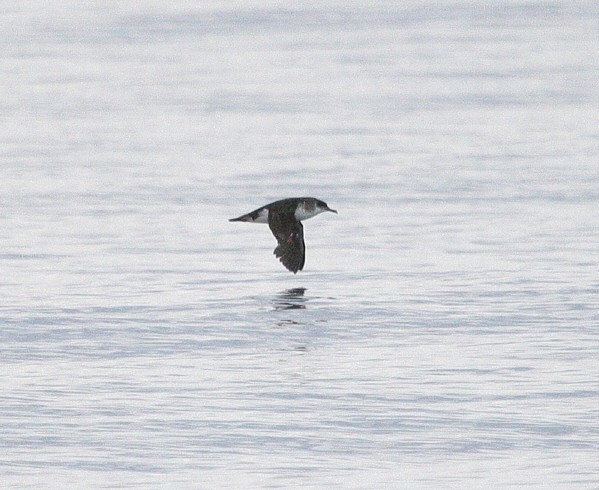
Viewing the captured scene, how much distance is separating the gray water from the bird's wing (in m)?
0.17

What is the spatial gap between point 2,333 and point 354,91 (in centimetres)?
1744

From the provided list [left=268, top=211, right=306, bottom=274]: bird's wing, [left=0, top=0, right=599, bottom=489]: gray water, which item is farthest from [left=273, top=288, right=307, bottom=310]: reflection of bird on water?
[left=268, top=211, right=306, bottom=274]: bird's wing

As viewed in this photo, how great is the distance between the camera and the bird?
14.9 metres

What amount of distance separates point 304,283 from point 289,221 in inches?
36.2

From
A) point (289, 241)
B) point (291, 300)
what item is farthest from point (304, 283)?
point (291, 300)

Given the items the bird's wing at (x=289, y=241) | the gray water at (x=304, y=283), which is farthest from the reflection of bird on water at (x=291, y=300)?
the bird's wing at (x=289, y=241)

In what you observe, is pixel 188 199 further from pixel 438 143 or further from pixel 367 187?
pixel 438 143

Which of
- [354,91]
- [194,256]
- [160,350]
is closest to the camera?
[160,350]

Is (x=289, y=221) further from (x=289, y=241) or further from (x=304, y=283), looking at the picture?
(x=304, y=283)

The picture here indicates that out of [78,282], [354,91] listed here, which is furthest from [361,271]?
[354,91]

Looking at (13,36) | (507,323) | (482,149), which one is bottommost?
(507,323)

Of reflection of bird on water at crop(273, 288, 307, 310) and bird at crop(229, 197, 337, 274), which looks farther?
bird at crop(229, 197, 337, 274)

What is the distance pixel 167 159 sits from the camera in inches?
874

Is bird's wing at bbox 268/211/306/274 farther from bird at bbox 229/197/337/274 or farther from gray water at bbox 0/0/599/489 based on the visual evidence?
gray water at bbox 0/0/599/489
